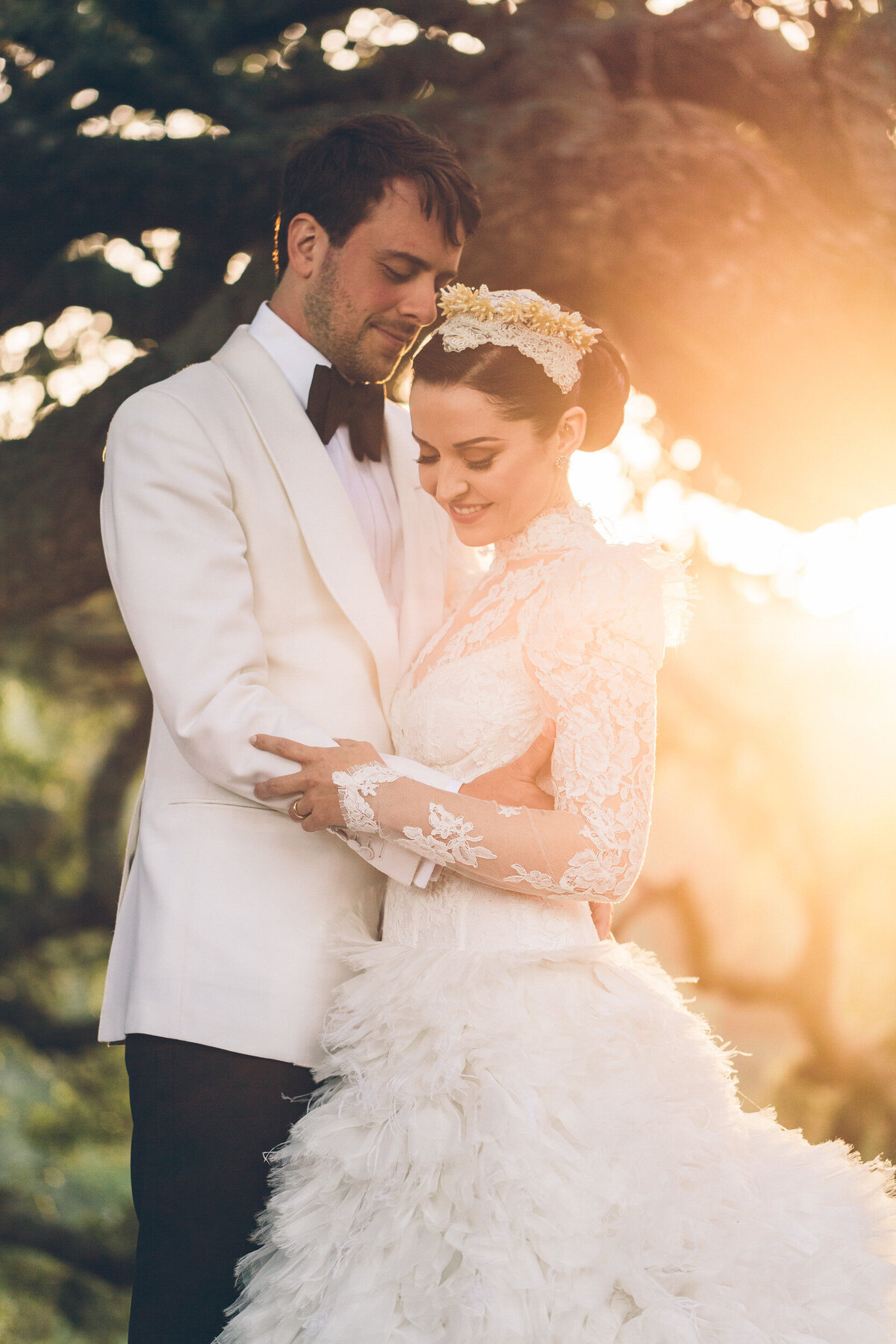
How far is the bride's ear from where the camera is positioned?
6.27 ft

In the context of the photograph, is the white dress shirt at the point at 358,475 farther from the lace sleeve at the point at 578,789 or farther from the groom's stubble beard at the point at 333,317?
the lace sleeve at the point at 578,789

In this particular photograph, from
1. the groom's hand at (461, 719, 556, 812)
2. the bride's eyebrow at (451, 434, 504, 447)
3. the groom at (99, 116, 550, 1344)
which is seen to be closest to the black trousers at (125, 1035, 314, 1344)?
the groom at (99, 116, 550, 1344)

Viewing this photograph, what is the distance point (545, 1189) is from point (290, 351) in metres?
1.62

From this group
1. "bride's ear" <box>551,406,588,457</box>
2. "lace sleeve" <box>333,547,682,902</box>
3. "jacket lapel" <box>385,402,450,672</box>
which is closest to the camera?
"lace sleeve" <box>333,547,682,902</box>

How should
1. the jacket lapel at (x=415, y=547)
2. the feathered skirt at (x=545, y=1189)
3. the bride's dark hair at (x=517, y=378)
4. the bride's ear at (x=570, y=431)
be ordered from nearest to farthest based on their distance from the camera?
1. the feathered skirt at (x=545, y=1189)
2. the bride's dark hair at (x=517, y=378)
3. the bride's ear at (x=570, y=431)
4. the jacket lapel at (x=415, y=547)

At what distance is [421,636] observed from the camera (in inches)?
79.4

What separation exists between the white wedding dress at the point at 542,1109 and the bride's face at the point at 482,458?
5.2 inches

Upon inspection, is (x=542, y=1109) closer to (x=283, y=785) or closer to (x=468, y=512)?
(x=283, y=785)

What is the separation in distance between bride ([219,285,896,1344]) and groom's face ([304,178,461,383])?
24cm

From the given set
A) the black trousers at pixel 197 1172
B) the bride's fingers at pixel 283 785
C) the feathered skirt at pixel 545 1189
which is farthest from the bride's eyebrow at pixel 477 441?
the black trousers at pixel 197 1172

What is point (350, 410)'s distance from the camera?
2.06 m

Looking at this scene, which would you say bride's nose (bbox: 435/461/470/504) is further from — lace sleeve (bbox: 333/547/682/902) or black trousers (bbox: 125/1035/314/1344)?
black trousers (bbox: 125/1035/314/1344)

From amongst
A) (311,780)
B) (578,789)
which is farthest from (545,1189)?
(311,780)

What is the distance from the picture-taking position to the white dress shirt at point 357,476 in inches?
80.3
